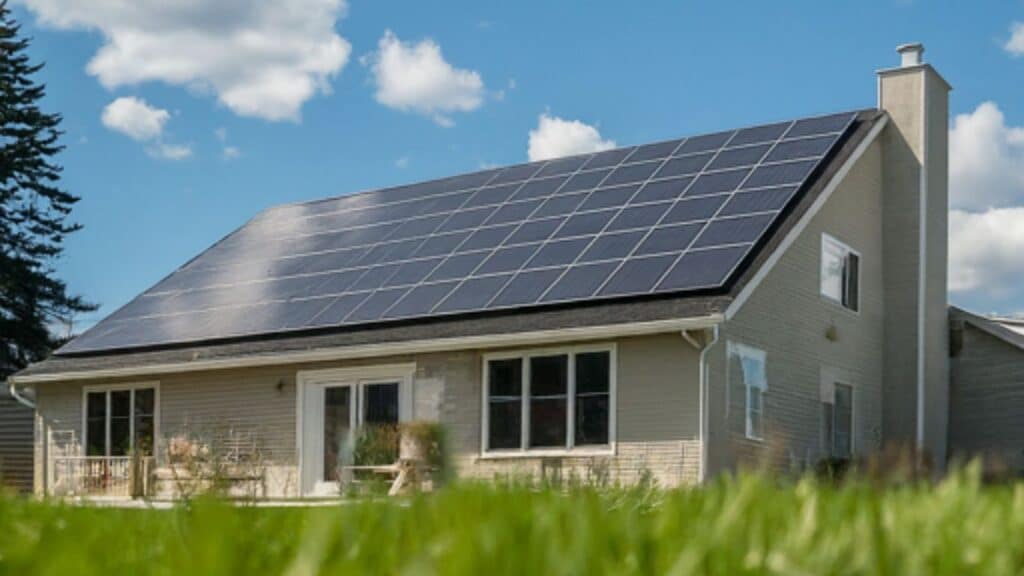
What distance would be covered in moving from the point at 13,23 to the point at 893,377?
3108 centimetres

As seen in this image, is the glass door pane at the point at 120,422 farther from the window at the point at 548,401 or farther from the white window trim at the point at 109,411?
the window at the point at 548,401

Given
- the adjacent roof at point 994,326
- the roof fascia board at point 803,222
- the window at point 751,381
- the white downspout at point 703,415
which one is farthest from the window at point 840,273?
the white downspout at point 703,415

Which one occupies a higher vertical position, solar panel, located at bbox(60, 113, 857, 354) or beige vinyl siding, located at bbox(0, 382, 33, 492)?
solar panel, located at bbox(60, 113, 857, 354)

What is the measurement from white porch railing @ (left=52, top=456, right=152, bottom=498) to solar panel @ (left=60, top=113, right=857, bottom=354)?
75.2 inches

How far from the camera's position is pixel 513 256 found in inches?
744

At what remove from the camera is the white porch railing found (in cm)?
2086

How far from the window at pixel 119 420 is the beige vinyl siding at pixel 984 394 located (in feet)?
42.3

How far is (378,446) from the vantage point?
18.2 metres

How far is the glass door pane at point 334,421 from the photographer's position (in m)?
19.3

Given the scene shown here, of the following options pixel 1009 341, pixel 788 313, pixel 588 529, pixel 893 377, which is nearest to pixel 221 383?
pixel 788 313

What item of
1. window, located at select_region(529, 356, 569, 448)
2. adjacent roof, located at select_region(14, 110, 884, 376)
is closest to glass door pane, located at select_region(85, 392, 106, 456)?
adjacent roof, located at select_region(14, 110, 884, 376)

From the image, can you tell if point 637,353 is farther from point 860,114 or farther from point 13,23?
point 13,23

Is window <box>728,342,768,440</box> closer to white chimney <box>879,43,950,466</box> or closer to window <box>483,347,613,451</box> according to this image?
window <box>483,347,613,451</box>

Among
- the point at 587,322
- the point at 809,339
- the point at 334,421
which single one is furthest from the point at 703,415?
the point at 334,421
